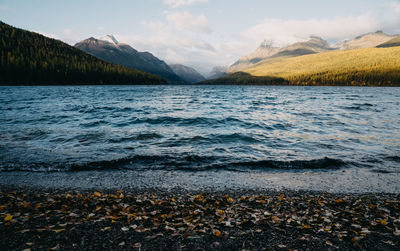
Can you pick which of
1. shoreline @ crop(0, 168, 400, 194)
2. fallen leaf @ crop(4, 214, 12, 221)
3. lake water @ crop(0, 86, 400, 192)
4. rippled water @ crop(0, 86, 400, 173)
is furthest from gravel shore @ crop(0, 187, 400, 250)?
rippled water @ crop(0, 86, 400, 173)

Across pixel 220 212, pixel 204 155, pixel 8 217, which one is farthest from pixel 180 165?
pixel 8 217

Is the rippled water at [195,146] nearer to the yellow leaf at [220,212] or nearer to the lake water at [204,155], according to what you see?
the lake water at [204,155]

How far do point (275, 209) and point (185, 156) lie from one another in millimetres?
6686

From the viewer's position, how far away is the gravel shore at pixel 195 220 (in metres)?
5.13

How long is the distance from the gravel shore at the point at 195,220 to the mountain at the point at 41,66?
504ft

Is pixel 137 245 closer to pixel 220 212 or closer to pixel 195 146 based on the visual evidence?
pixel 220 212

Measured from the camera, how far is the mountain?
395 feet

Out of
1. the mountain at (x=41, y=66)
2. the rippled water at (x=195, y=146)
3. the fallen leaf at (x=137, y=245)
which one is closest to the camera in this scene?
A: the fallen leaf at (x=137, y=245)

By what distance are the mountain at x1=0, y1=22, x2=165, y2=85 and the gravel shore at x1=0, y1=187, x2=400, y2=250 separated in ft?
504

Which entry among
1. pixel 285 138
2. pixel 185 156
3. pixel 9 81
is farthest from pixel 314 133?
pixel 9 81

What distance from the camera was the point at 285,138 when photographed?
56.4 feet

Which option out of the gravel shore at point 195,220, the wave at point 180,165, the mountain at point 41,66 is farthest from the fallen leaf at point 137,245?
the mountain at point 41,66

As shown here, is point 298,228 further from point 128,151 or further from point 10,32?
point 10,32

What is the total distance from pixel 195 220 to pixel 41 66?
171804 millimetres
